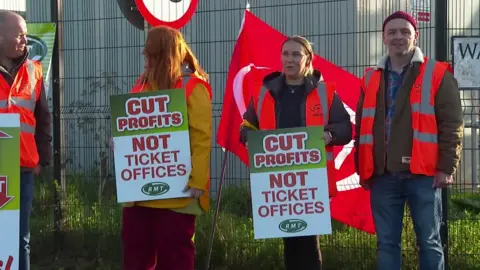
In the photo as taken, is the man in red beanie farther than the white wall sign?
No

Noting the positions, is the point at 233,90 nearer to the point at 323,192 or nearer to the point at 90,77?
the point at 323,192

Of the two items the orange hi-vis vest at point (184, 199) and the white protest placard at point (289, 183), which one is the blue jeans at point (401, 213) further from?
the orange hi-vis vest at point (184, 199)

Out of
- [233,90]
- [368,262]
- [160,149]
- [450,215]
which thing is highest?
[233,90]

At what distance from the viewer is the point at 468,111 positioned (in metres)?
6.74

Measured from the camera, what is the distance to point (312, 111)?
17.4 feet

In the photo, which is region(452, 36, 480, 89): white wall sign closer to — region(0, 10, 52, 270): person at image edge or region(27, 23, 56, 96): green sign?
region(0, 10, 52, 270): person at image edge

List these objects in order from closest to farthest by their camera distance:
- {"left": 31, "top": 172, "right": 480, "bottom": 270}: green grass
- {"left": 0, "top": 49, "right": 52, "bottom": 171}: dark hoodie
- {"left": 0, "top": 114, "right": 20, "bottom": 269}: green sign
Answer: {"left": 0, "top": 114, "right": 20, "bottom": 269}: green sign
{"left": 0, "top": 49, "right": 52, "bottom": 171}: dark hoodie
{"left": 31, "top": 172, "right": 480, "bottom": 270}: green grass

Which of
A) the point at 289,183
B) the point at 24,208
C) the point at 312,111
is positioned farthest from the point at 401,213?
the point at 24,208

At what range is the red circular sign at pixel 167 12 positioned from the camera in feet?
21.8

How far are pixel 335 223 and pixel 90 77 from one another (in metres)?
2.87

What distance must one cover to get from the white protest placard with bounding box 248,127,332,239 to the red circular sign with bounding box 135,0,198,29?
1818 mm

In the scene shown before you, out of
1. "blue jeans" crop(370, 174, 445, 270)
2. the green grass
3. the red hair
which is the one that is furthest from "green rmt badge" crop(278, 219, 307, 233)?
the green grass

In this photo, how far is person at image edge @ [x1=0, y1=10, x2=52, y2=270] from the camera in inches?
209

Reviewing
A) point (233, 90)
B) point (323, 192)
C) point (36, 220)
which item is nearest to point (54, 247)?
point (36, 220)
